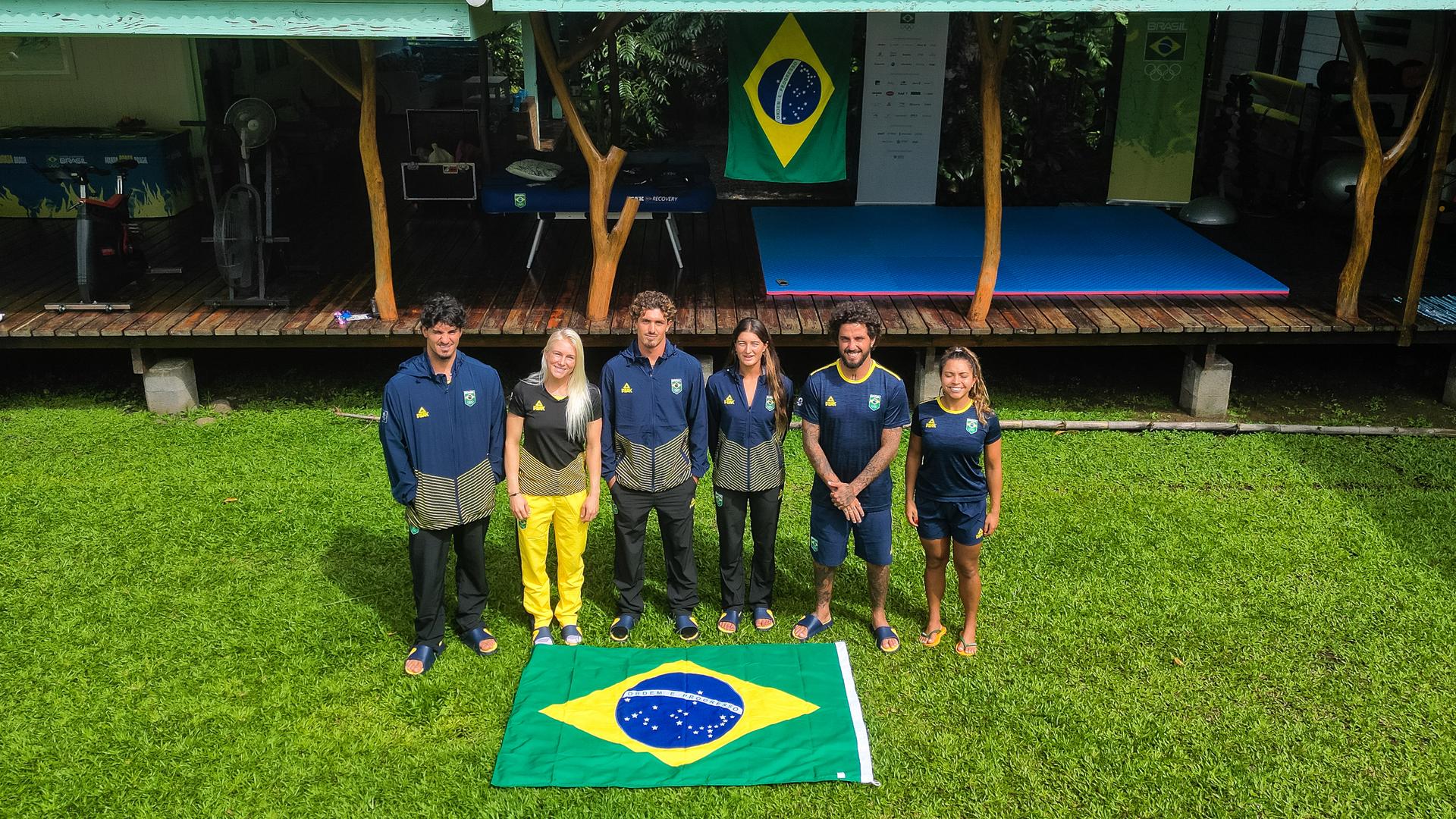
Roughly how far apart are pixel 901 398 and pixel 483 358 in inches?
198

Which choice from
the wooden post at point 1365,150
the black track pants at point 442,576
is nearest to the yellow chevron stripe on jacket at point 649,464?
the black track pants at point 442,576

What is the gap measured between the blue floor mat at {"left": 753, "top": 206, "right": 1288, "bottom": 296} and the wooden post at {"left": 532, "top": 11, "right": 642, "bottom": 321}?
133 centimetres

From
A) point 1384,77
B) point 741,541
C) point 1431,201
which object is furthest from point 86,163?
point 1384,77

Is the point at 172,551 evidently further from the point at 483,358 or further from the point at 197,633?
the point at 483,358

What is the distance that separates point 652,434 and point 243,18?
366cm

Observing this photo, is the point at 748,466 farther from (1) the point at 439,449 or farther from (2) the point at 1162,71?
(2) the point at 1162,71

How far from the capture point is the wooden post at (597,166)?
7.71 m

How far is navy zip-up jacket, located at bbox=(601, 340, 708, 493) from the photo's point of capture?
5281 mm

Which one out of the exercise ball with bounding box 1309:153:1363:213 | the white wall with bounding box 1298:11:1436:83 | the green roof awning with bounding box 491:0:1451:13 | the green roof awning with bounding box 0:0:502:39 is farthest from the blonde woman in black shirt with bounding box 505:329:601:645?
the white wall with bounding box 1298:11:1436:83

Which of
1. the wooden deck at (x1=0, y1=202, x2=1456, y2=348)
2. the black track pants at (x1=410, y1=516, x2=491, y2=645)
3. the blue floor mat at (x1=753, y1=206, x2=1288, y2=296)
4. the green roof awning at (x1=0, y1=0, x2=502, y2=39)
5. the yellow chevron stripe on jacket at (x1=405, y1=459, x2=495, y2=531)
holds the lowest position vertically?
the black track pants at (x1=410, y1=516, x2=491, y2=645)

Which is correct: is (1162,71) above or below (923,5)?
below

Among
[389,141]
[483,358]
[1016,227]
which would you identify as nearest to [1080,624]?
[483,358]

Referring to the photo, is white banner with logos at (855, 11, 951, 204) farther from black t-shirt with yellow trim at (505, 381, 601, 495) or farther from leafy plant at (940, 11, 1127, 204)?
black t-shirt with yellow trim at (505, 381, 601, 495)

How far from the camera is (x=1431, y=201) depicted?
26.5 feet
